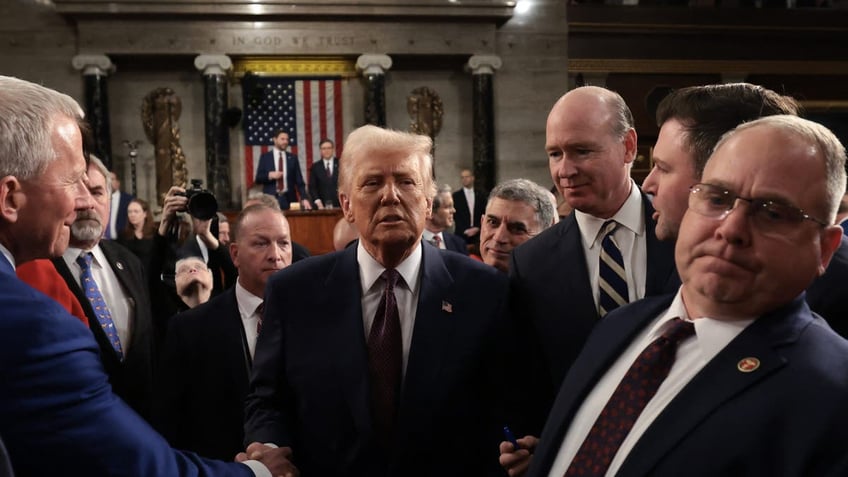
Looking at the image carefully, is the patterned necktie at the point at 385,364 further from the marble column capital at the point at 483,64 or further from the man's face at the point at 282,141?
the marble column capital at the point at 483,64

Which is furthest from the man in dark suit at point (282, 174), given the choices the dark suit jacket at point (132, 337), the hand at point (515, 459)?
the hand at point (515, 459)

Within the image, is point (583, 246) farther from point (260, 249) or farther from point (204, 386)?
point (204, 386)

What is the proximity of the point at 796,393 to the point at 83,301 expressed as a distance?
2.69 metres

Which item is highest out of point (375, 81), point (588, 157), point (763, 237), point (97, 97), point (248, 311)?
point (375, 81)

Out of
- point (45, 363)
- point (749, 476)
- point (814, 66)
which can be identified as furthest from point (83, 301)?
point (814, 66)

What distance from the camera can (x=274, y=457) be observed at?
216cm

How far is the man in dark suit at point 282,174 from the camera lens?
12.2 m

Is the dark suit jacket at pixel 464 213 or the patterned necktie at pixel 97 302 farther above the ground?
the dark suit jacket at pixel 464 213

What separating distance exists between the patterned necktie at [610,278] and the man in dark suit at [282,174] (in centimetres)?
1000

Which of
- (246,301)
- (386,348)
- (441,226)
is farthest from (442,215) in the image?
(386,348)

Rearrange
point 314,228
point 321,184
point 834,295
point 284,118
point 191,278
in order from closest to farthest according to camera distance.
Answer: point 834,295 → point 191,278 → point 314,228 → point 321,184 → point 284,118

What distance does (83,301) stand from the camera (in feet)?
10.0

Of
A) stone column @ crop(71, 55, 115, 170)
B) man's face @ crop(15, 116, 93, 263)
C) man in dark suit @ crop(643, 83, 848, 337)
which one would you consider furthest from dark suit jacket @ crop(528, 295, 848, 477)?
stone column @ crop(71, 55, 115, 170)

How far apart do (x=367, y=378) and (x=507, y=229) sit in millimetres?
1521
